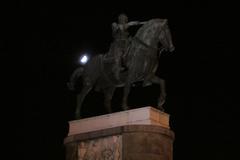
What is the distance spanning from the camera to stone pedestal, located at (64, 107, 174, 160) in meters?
17.8

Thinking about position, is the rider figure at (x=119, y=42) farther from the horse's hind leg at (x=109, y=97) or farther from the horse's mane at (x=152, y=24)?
the horse's hind leg at (x=109, y=97)

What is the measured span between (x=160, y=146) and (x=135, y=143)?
76 centimetres

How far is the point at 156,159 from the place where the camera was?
17.8m

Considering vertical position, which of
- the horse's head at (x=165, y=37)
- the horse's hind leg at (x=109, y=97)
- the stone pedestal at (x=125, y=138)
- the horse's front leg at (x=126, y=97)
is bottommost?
the stone pedestal at (x=125, y=138)

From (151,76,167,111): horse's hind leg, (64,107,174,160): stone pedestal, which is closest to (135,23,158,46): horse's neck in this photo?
(151,76,167,111): horse's hind leg

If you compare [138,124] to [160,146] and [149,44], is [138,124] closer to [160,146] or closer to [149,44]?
[160,146]

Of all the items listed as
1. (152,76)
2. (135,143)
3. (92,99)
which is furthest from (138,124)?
(92,99)

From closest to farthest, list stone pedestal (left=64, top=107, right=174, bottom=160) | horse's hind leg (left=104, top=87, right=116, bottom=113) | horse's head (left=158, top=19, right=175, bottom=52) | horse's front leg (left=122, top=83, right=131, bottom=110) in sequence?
stone pedestal (left=64, top=107, right=174, bottom=160)
horse's front leg (left=122, top=83, right=131, bottom=110)
horse's head (left=158, top=19, right=175, bottom=52)
horse's hind leg (left=104, top=87, right=116, bottom=113)

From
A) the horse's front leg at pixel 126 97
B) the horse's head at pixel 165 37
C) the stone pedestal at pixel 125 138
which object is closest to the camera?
the stone pedestal at pixel 125 138

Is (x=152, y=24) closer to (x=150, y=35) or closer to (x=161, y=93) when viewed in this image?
(x=150, y=35)

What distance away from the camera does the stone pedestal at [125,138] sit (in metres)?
17.8

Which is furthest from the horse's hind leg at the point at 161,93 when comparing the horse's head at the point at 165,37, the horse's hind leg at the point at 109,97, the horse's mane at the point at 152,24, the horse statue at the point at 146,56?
the horse's hind leg at the point at 109,97

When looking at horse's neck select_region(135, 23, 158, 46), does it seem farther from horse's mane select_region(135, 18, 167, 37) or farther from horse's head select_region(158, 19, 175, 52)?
horse's head select_region(158, 19, 175, 52)

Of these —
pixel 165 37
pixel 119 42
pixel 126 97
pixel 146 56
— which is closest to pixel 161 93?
pixel 126 97
